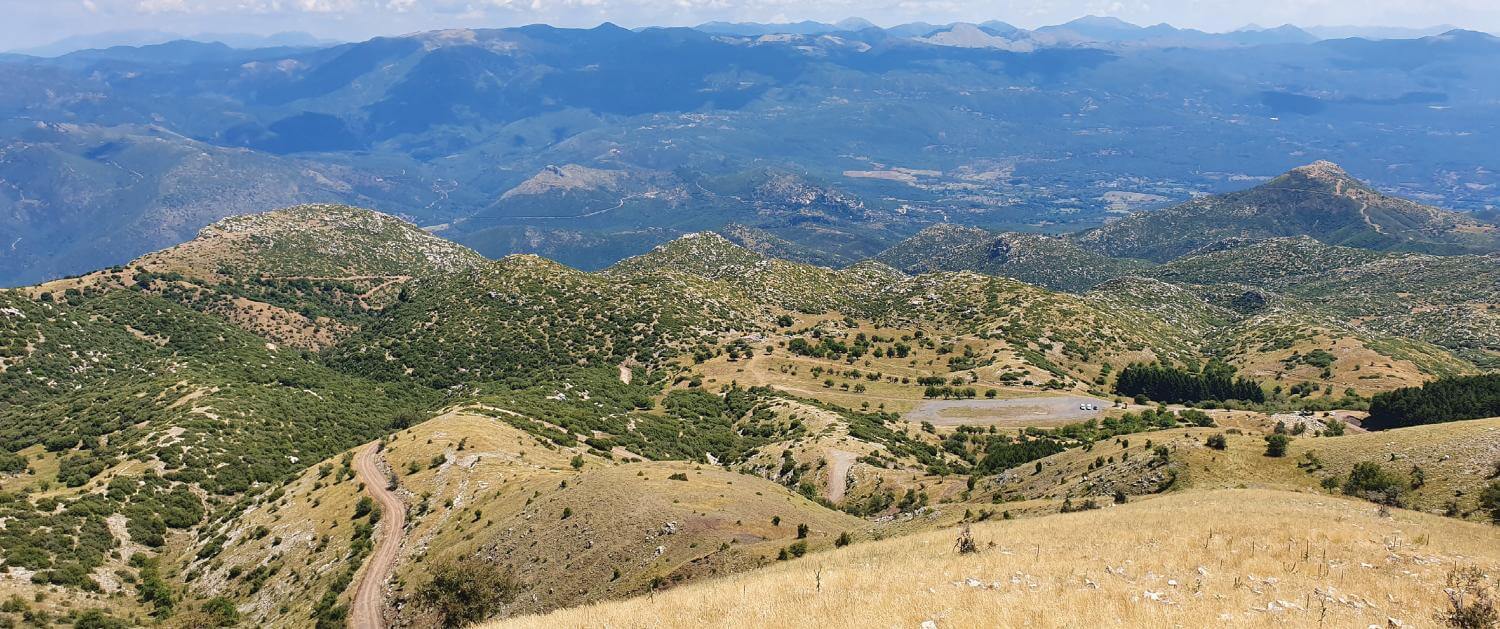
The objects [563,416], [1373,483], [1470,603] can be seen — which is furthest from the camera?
[563,416]

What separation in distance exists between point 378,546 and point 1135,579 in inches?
2131

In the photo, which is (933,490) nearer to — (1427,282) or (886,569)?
(886,569)

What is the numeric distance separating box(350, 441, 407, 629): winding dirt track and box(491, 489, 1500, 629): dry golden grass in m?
26.6

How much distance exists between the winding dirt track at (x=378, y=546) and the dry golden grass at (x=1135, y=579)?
26.6 metres

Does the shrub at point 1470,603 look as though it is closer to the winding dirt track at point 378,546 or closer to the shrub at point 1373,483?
the shrub at point 1373,483

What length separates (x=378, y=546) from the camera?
2178 inches

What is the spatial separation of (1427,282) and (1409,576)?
809 ft

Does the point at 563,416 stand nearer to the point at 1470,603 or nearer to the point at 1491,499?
the point at 1491,499

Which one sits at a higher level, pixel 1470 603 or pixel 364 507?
pixel 1470 603

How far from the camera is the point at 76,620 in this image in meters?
48.5

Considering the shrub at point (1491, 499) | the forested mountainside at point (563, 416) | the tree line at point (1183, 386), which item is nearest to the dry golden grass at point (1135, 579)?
the shrub at point (1491, 499)

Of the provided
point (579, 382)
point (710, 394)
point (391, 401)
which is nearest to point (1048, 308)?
point (710, 394)

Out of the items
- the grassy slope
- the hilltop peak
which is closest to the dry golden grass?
the grassy slope

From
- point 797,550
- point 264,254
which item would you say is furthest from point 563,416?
point 264,254
